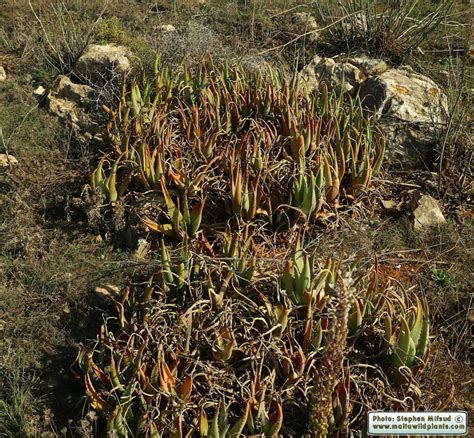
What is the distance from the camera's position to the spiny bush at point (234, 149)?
189 inches

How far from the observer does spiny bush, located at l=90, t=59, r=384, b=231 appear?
4789 mm

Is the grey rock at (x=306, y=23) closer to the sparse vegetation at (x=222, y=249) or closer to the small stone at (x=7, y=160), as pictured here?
the sparse vegetation at (x=222, y=249)

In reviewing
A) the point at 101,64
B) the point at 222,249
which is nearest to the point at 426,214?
the point at 222,249

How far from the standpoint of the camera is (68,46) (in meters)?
6.75

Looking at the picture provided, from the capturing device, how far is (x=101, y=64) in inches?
258

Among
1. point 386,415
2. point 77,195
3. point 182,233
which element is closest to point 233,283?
point 182,233

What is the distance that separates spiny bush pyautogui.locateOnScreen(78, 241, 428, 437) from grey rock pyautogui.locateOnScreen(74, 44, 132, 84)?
2.83m

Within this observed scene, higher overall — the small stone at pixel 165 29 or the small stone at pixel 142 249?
the small stone at pixel 142 249

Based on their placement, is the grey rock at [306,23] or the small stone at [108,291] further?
the grey rock at [306,23]

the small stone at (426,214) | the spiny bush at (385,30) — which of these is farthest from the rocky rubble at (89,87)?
the small stone at (426,214)

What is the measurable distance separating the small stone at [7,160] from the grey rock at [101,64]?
1124 mm

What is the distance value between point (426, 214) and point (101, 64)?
3280 mm

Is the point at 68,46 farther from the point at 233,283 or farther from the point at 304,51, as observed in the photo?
the point at 233,283

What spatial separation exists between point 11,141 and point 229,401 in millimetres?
3235
